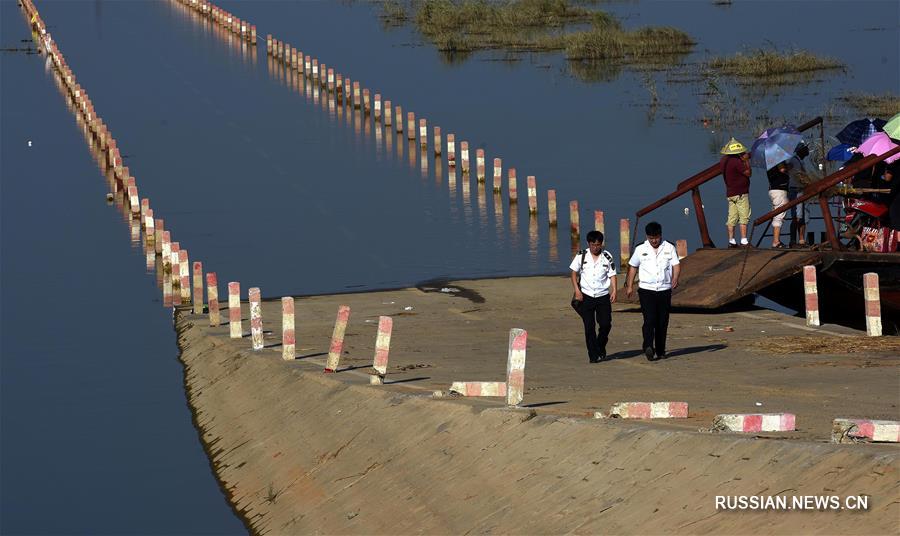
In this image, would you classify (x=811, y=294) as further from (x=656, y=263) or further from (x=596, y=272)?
(x=596, y=272)

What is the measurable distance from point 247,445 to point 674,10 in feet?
271

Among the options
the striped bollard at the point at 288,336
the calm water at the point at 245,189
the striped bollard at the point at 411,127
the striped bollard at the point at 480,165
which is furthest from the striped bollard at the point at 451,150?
the striped bollard at the point at 288,336

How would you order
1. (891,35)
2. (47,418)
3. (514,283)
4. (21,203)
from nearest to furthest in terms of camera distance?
(47,418) → (514,283) → (21,203) → (891,35)

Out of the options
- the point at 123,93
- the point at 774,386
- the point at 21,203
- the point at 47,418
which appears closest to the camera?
the point at 774,386

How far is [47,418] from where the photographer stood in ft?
90.5

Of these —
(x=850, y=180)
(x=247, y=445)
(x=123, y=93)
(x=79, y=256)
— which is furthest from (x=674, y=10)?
(x=247, y=445)

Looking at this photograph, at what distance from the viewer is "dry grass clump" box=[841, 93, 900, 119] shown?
186 ft

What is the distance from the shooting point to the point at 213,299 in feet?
98.5

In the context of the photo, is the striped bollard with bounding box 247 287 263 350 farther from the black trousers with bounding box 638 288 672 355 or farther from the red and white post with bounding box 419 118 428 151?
the red and white post with bounding box 419 118 428 151

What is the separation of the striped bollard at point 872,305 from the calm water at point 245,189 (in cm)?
952

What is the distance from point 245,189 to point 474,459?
33.9m

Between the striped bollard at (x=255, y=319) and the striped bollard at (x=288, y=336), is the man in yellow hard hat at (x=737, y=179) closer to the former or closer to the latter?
the striped bollard at (x=255, y=319)

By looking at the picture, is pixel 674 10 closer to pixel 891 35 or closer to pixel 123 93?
pixel 891 35

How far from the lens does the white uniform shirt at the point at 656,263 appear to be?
2253 cm
